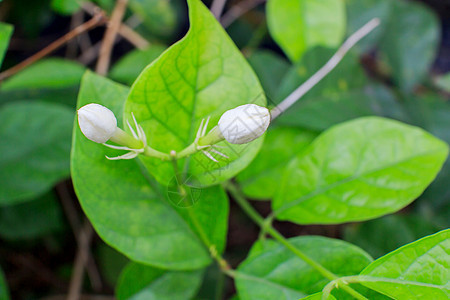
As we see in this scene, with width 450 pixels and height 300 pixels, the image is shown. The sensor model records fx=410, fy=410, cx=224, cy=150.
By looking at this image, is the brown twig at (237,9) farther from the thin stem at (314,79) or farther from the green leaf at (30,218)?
the green leaf at (30,218)

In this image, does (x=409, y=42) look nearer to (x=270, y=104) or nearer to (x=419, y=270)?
(x=270, y=104)

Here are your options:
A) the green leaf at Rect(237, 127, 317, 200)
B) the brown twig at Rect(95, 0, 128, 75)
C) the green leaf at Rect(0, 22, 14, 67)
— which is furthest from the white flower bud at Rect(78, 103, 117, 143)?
the brown twig at Rect(95, 0, 128, 75)

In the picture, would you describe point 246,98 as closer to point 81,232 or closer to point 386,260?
point 386,260

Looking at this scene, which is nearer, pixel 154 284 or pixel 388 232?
pixel 154 284

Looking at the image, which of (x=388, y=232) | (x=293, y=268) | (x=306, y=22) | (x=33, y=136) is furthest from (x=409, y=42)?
(x=33, y=136)

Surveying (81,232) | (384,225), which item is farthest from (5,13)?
(384,225)

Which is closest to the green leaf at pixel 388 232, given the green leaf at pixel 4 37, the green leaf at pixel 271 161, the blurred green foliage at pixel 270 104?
the blurred green foliage at pixel 270 104
